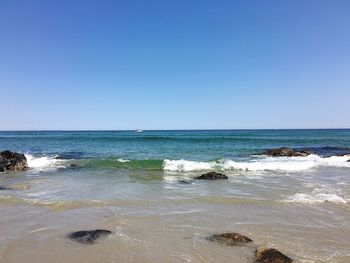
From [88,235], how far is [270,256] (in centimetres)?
378

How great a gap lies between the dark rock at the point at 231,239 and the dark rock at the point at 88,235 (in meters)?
2.30

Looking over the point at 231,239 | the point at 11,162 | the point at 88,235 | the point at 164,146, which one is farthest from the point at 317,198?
the point at 164,146

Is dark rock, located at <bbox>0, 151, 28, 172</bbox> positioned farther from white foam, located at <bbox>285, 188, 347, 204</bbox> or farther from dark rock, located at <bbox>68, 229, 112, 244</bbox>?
white foam, located at <bbox>285, 188, 347, 204</bbox>

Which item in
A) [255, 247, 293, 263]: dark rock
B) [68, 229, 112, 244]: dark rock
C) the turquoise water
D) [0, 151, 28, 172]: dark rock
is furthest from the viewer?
the turquoise water

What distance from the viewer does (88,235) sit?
7520 millimetres

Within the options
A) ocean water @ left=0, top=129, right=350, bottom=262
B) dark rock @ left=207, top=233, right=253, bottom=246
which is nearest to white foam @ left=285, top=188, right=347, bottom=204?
ocean water @ left=0, top=129, right=350, bottom=262

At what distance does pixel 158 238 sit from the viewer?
7473mm

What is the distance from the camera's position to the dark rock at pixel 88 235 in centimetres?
721

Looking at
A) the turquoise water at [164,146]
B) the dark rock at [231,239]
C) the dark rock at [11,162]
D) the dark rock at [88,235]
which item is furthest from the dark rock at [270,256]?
the turquoise water at [164,146]

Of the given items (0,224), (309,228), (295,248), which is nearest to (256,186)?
(309,228)

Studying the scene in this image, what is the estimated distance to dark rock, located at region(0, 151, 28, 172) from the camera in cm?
2020

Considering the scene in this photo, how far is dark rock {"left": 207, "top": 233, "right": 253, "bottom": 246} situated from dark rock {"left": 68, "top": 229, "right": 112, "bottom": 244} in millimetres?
2304

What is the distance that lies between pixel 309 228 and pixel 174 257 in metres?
Answer: 3.68

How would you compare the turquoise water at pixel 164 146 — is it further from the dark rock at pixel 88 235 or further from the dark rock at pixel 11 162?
the dark rock at pixel 88 235
